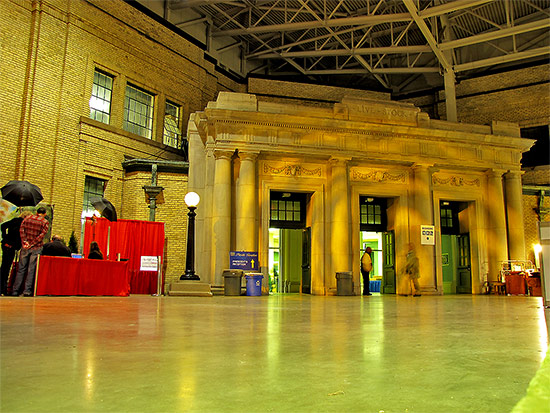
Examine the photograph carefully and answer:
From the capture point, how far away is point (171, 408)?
1.38 meters

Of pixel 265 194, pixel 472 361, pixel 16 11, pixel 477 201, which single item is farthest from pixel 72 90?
pixel 472 361

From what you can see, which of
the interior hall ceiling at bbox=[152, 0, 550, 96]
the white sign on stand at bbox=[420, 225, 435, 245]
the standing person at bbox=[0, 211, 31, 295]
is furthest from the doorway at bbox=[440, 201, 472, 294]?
the standing person at bbox=[0, 211, 31, 295]

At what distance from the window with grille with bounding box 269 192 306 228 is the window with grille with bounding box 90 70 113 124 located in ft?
30.3

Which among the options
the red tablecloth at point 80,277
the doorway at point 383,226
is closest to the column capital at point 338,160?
the doorway at point 383,226

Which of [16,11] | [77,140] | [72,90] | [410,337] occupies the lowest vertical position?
[410,337]

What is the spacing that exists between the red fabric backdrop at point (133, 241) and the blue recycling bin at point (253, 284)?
4748 millimetres

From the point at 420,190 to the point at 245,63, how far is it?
60.2 ft

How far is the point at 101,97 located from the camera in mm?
22281

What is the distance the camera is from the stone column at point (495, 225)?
21.6 m

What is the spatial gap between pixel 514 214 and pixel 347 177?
8.93 m

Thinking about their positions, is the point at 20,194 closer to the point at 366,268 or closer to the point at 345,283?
the point at 345,283

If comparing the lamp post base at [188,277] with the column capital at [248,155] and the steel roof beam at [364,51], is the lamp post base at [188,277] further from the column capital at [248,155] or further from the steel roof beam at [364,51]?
the steel roof beam at [364,51]

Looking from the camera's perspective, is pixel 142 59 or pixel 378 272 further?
pixel 378 272

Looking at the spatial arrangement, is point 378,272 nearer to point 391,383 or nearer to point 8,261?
point 8,261
